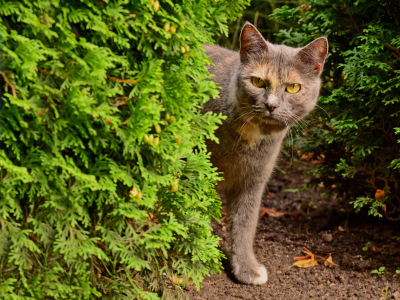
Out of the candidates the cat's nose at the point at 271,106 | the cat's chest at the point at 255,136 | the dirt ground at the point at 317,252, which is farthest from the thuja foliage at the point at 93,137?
the dirt ground at the point at 317,252

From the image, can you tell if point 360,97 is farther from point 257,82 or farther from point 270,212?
point 270,212

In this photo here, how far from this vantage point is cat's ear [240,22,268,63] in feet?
8.14

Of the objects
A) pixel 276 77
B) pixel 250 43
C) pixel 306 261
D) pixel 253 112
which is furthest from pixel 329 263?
pixel 250 43

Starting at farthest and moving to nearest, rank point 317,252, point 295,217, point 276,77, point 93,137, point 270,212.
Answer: point 270,212
point 295,217
point 317,252
point 276,77
point 93,137

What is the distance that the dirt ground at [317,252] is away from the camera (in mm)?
2494

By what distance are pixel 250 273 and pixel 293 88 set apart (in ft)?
3.73

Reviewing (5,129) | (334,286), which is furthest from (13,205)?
(334,286)

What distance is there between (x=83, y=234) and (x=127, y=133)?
417 mm

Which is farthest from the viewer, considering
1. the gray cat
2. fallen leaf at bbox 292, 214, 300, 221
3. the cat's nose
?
fallen leaf at bbox 292, 214, 300, 221

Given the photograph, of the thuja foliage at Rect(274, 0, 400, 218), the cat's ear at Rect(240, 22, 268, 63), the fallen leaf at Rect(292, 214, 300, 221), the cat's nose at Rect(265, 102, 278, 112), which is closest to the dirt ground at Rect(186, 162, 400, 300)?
the fallen leaf at Rect(292, 214, 300, 221)

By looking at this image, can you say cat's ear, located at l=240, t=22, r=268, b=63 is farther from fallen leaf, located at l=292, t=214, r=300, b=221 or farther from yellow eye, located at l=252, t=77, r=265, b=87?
fallen leaf, located at l=292, t=214, r=300, b=221

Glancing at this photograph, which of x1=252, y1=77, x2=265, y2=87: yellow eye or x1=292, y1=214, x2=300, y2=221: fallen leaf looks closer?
x1=252, y1=77, x2=265, y2=87: yellow eye

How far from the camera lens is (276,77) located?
8.02ft

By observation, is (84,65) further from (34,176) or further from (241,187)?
(241,187)
